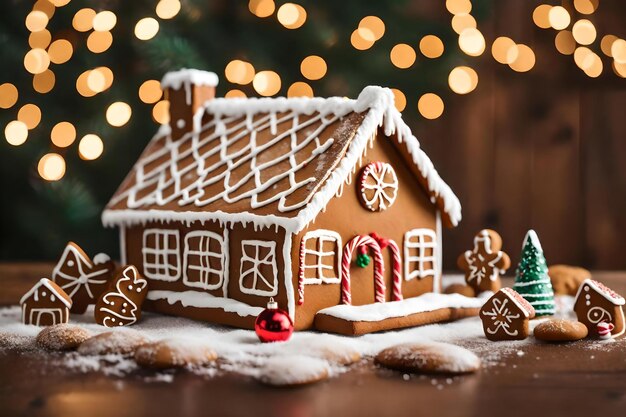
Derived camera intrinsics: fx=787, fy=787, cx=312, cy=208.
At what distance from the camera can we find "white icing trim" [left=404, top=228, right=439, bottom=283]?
9.85 ft

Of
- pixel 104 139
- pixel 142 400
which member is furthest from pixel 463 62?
pixel 142 400

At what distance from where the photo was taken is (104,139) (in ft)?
13.0

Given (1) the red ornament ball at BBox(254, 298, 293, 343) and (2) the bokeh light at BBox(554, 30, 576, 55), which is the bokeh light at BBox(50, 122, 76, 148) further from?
(2) the bokeh light at BBox(554, 30, 576, 55)

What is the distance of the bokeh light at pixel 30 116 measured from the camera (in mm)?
3984

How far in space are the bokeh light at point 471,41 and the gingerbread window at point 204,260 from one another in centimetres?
208

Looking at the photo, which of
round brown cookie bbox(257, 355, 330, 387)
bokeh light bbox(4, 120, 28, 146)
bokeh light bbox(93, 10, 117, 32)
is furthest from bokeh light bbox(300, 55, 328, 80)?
round brown cookie bbox(257, 355, 330, 387)

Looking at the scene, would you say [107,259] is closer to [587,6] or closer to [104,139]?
[104,139]

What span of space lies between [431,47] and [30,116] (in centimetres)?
212

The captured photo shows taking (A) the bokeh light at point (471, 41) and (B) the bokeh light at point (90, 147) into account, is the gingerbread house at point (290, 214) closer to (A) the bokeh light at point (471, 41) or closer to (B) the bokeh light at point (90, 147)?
(B) the bokeh light at point (90, 147)

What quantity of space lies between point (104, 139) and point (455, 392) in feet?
8.43

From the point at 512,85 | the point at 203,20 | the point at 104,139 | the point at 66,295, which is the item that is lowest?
the point at 66,295

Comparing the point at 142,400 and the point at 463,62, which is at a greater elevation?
the point at 463,62

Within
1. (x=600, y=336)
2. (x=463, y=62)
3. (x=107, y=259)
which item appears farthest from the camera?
(x=463, y=62)

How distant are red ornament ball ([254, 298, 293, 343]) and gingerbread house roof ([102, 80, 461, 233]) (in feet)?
0.93
